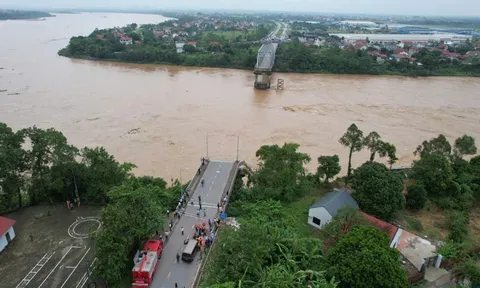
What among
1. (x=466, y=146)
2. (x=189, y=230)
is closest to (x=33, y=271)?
(x=189, y=230)

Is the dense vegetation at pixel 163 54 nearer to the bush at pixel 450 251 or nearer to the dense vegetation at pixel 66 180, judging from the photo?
the dense vegetation at pixel 66 180

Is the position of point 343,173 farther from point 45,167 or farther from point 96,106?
point 96,106

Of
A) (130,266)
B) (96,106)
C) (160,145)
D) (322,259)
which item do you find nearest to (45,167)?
(130,266)

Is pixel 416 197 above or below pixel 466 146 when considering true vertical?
below

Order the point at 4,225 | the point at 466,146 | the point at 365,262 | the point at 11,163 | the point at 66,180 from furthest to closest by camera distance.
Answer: the point at 466,146
the point at 66,180
the point at 11,163
the point at 4,225
the point at 365,262

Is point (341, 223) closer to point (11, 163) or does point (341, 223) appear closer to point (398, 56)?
point (11, 163)

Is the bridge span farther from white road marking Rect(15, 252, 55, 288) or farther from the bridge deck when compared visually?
white road marking Rect(15, 252, 55, 288)

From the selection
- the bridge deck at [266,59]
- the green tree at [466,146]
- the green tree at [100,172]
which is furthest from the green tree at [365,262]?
the bridge deck at [266,59]
